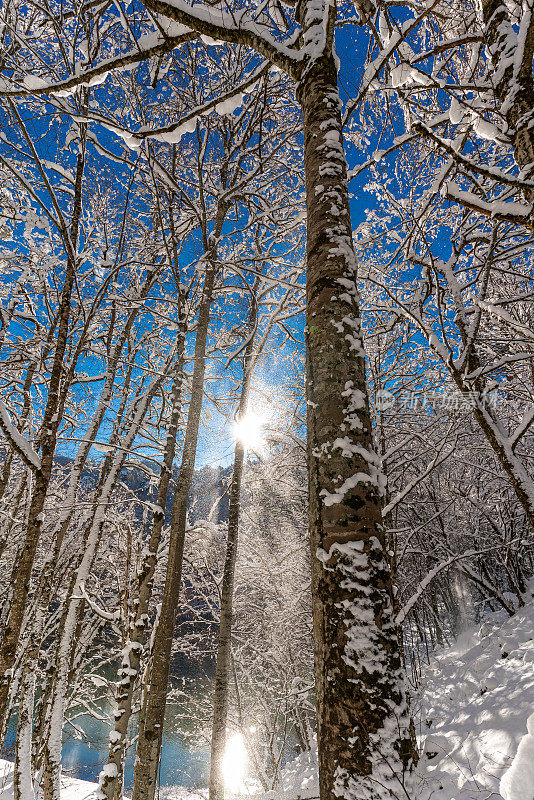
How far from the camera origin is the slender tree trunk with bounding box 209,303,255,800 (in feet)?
16.8

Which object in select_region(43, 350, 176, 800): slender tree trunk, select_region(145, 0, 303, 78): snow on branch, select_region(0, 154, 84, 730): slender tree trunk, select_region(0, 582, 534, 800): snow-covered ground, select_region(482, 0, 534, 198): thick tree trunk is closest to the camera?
select_region(145, 0, 303, 78): snow on branch

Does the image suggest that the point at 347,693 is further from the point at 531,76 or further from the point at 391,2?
the point at 391,2

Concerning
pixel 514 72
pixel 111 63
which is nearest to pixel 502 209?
pixel 514 72

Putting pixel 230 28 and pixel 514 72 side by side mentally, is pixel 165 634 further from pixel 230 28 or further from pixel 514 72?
pixel 514 72

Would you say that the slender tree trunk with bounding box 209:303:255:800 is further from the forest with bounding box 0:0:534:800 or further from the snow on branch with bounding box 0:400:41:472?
the snow on branch with bounding box 0:400:41:472

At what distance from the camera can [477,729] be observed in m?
5.36

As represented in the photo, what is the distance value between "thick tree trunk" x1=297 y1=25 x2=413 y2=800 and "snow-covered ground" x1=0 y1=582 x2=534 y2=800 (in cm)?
19

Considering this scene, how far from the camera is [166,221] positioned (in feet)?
19.9

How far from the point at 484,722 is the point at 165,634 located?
520 cm

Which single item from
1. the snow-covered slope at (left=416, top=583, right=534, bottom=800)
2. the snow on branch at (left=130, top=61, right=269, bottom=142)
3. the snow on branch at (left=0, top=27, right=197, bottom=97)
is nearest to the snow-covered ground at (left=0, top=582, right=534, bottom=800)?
the snow-covered slope at (left=416, top=583, right=534, bottom=800)

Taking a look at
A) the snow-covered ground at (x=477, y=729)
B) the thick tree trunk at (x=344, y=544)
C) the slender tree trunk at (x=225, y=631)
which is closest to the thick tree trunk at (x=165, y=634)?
the slender tree trunk at (x=225, y=631)

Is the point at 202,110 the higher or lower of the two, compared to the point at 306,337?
higher

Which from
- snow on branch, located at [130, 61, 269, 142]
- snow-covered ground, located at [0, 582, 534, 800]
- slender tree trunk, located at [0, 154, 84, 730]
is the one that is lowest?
snow-covered ground, located at [0, 582, 534, 800]

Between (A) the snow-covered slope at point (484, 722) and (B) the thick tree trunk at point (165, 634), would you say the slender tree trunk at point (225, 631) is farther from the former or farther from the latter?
(A) the snow-covered slope at point (484, 722)
